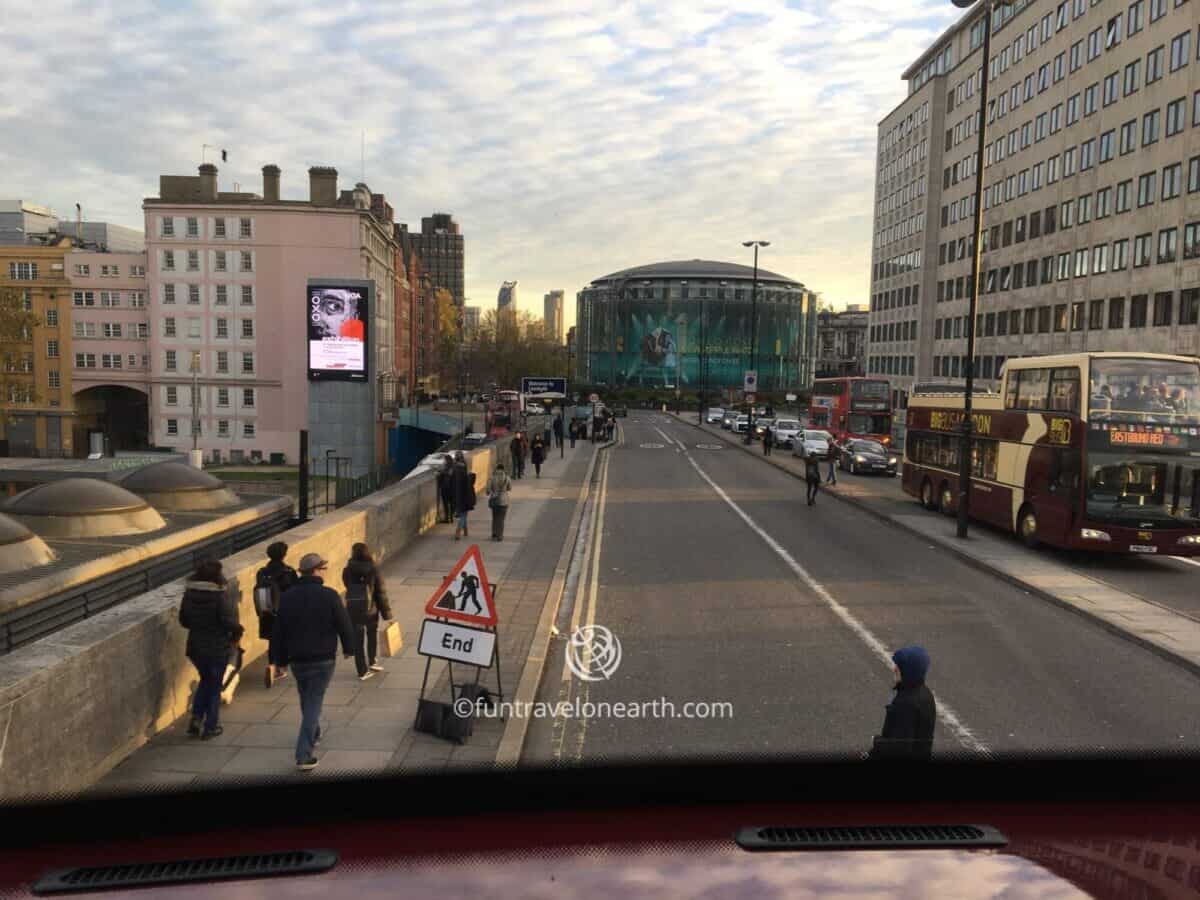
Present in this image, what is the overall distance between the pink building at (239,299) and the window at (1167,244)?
5412 centimetres

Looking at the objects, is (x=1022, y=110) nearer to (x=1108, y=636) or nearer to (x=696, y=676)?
(x=1108, y=636)

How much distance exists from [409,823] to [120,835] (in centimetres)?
110

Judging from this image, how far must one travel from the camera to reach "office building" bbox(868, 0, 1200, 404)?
46.2 metres

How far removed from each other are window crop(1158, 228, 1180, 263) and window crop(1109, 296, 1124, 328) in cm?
421

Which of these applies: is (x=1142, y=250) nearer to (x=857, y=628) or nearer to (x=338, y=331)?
(x=338, y=331)

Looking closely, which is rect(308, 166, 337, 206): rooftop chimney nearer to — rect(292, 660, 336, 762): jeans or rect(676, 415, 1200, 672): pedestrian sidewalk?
rect(676, 415, 1200, 672): pedestrian sidewalk

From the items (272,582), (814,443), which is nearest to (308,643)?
(272,582)

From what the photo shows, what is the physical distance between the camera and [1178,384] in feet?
55.7

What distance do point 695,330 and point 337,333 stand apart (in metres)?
106

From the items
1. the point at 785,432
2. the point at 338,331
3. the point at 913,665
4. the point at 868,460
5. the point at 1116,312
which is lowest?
the point at 868,460

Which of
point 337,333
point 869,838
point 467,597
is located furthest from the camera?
point 337,333

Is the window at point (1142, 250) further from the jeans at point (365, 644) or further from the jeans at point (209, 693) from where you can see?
the jeans at point (209, 693)

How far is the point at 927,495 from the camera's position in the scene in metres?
26.4

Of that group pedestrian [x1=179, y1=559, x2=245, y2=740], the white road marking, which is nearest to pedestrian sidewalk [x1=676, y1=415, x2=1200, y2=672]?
the white road marking
